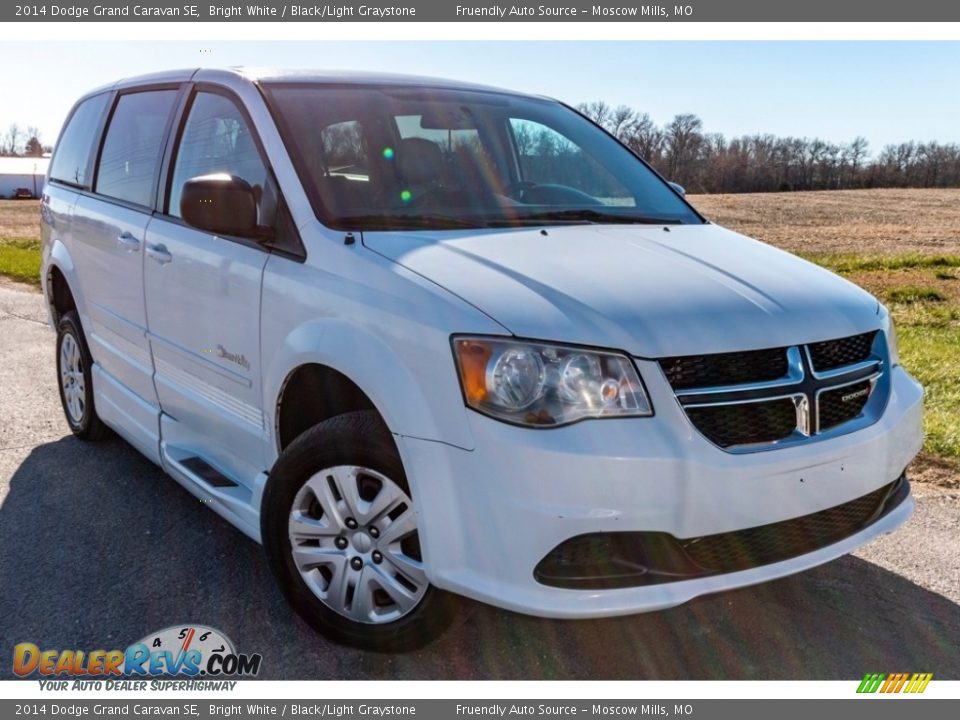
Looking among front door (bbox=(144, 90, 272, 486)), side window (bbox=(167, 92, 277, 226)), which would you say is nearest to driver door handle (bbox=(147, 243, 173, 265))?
front door (bbox=(144, 90, 272, 486))

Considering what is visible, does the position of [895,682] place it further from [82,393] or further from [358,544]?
[82,393]

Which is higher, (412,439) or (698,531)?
(412,439)

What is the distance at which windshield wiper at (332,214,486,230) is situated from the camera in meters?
3.09

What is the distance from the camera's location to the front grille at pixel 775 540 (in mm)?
2609

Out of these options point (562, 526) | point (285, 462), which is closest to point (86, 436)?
point (285, 462)

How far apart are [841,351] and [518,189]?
150cm

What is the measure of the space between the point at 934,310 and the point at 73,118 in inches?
332

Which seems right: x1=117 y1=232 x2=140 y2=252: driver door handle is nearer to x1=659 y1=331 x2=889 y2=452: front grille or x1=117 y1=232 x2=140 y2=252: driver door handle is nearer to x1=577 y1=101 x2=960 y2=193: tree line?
x1=659 y1=331 x2=889 y2=452: front grille

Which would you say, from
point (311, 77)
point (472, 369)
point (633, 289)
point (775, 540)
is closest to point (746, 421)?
point (775, 540)

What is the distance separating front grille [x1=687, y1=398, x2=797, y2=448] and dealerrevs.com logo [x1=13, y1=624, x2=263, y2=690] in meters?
1.59

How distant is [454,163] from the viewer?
12.2 feet

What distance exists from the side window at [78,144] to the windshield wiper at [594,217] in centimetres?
278

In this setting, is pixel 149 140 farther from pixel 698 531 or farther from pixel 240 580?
pixel 698 531

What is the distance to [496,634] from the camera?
10.3 feet
